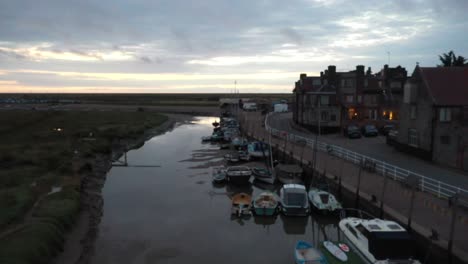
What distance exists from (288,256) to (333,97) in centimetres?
4835

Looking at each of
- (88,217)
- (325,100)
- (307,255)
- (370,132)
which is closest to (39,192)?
(88,217)

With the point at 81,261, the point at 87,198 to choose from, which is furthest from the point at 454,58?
the point at 81,261

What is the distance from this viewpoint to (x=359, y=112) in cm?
6794

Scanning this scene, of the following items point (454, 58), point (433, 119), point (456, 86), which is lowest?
point (433, 119)

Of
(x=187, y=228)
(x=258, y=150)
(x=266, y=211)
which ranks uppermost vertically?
(x=258, y=150)

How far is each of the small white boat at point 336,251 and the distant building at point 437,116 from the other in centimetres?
2166

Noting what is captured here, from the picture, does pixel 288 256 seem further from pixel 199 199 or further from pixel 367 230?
pixel 199 199

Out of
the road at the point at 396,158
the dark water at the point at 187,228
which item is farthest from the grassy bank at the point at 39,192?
the road at the point at 396,158

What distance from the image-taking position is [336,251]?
19828mm

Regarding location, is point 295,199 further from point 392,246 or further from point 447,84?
point 447,84

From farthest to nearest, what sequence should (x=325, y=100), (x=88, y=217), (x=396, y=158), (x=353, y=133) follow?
(x=325, y=100), (x=353, y=133), (x=396, y=158), (x=88, y=217)

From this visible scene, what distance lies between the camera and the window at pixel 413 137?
40844mm

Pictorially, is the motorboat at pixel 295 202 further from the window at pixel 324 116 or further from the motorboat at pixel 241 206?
the window at pixel 324 116

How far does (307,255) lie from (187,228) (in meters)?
10.2
